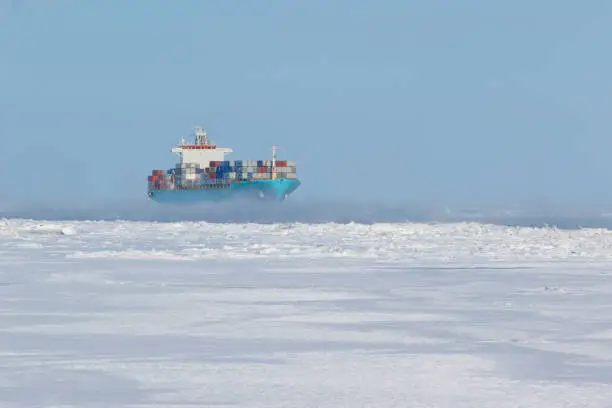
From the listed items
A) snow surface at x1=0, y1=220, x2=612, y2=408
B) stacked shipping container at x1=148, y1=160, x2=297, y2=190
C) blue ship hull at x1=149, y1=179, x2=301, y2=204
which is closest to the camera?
snow surface at x1=0, y1=220, x2=612, y2=408

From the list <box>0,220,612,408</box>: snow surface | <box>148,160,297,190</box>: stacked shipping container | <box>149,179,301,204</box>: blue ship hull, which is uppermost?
<box>148,160,297,190</box>: stacked shipping container

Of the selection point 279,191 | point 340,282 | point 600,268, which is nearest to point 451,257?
point 600,268

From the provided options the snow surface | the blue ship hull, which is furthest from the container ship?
the snow surface

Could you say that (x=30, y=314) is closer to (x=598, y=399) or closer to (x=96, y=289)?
(x=96, y=289)

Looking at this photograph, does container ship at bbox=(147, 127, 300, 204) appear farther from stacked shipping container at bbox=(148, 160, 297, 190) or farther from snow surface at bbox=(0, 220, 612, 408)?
snow surface at bbox=(0, 220, 612, 408)

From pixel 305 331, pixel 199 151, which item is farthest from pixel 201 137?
pixel 305 331

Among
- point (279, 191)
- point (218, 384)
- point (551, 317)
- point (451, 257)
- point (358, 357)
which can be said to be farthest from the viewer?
point (279, 191)

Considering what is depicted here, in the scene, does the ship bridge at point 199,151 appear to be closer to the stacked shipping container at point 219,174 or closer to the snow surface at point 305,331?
the stacked shipping container at point 219,174
